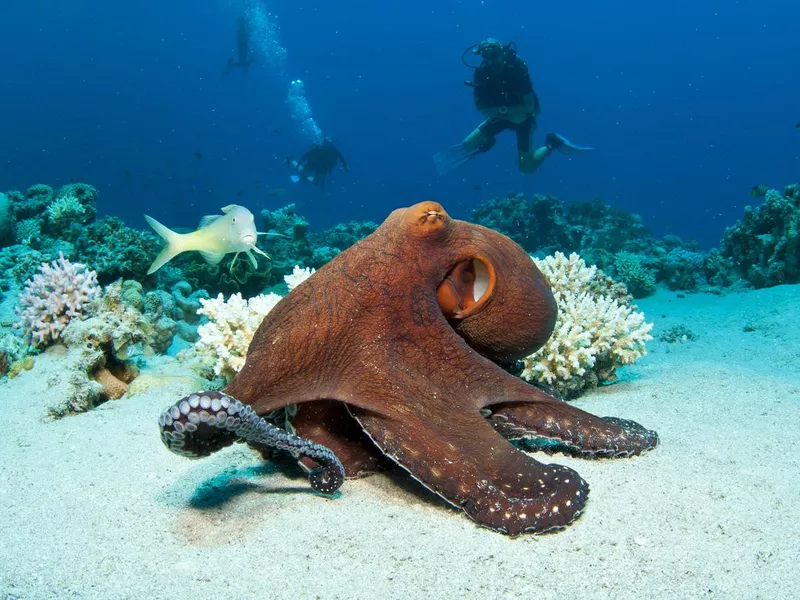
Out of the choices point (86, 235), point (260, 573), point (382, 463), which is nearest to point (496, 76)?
point (86, 235)

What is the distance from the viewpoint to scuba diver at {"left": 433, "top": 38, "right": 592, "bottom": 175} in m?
13.0

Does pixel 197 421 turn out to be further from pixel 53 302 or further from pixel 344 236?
pixel 344 236

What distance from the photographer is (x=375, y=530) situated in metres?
2.27

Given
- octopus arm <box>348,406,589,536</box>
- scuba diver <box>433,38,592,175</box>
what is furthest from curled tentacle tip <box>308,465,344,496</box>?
scuba diver <box>433,38,592,175</box>

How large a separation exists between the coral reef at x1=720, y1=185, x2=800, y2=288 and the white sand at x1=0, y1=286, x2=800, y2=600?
9390 mm

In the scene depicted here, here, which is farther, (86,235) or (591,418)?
(86,235)

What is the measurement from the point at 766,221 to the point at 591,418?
1204 cm

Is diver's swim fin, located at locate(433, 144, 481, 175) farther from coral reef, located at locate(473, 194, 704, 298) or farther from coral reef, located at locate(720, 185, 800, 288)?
coral reef, located at locate(720, 185, 800, 288)

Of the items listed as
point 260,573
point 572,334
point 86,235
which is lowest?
point 260,573

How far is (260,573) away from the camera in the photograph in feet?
6.38

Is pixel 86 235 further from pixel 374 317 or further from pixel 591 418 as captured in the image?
pixel 591 418

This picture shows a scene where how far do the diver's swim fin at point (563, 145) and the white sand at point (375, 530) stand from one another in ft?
36.7

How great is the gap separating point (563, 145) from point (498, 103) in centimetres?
216

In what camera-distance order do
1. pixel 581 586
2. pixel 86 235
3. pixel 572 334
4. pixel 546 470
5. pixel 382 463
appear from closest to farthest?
pixel 581 586 < pixel 546 470 < pixel 382 463 < pixel 572 334 < pixel 86 235
